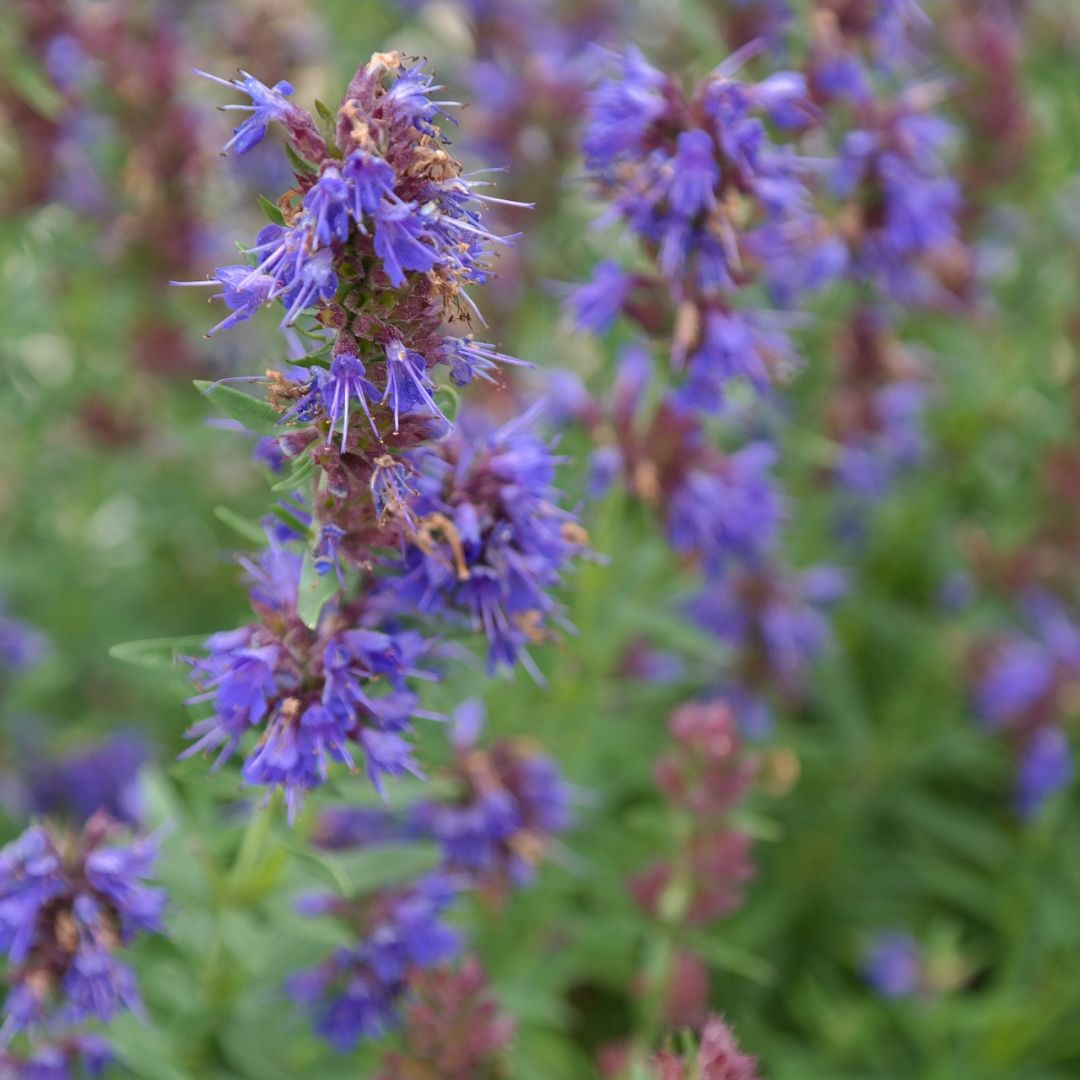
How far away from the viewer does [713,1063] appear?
2.34 m

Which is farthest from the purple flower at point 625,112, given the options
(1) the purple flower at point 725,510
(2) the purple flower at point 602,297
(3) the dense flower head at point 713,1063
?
(3) the dense flower head at point 713,1063

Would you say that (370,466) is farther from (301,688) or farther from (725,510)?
(725,510)

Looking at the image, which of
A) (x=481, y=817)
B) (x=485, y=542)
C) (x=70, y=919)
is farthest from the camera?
(x=481, y=817)

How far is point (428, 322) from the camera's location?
2.28 metres

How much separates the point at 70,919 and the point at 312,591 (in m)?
0.98

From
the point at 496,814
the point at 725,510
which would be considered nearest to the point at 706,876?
the point at 496,814

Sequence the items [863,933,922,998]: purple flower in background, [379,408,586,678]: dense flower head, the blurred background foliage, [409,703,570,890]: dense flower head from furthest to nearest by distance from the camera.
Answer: [863,933,922,998]: purple flower in background
the blurred background foliage
[409,703,570,890]: dense flower head
[379,408,586,678]: dense flower head

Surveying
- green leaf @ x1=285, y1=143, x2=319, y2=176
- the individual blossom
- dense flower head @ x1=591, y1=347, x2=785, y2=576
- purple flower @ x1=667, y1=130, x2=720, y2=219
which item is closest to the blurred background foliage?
dense flower head @ x1=591, y1=347, x2=785, y2=576

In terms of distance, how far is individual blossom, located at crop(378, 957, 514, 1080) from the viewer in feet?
9.37

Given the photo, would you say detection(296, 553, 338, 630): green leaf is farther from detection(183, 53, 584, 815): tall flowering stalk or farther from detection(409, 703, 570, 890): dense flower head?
detection(409, 703, 570, 890): dense flower head

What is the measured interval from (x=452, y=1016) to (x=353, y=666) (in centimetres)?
89

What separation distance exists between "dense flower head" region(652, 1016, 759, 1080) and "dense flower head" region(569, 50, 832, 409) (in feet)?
5.59

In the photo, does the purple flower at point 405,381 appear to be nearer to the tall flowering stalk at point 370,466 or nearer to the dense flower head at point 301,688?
the tall flowering stalk at point 370,466

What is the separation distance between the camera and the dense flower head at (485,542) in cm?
254
